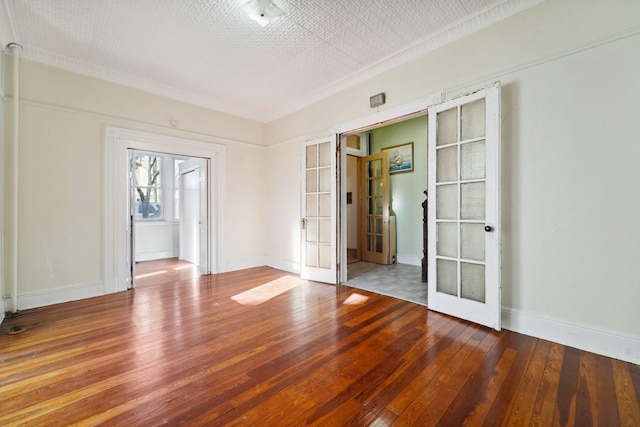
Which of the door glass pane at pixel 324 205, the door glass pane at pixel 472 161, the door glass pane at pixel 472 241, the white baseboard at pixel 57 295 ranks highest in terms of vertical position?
the door glass pane at pixel 472 161

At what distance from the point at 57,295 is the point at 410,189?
5814 millimetres

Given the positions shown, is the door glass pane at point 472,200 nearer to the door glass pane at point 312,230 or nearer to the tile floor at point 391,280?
the tile floor at point 391,280

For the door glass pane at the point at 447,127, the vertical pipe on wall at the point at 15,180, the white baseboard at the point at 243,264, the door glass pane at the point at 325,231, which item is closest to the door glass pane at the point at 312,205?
the door glass pane at the point at 325,231

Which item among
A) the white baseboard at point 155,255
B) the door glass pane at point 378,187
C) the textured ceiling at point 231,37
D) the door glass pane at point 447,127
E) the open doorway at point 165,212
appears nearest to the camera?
the textured ceiling at point 231,37

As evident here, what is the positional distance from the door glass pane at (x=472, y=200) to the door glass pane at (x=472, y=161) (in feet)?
0.31

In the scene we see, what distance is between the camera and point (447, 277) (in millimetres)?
2912

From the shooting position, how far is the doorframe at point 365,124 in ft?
10.5

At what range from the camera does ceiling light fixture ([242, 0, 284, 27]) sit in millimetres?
2422

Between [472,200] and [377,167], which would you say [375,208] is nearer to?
→ [377,167]

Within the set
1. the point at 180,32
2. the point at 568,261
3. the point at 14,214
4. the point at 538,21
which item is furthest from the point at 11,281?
the point at 538,21

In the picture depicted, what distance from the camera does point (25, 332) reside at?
254 centimetres

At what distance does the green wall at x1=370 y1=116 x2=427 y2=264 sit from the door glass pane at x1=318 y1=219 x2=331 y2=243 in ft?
6.99

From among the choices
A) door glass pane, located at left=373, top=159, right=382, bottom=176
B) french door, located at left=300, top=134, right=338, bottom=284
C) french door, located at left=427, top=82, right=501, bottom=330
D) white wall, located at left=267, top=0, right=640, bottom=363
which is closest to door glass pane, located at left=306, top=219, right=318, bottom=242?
french door, located at left=300, top=134, right=338, bottom=284

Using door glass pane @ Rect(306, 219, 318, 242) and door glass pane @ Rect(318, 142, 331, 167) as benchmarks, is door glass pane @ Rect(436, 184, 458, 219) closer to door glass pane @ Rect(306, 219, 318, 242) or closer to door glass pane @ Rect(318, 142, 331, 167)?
door glass pane @ Rect(318, 142, 331, 167)
